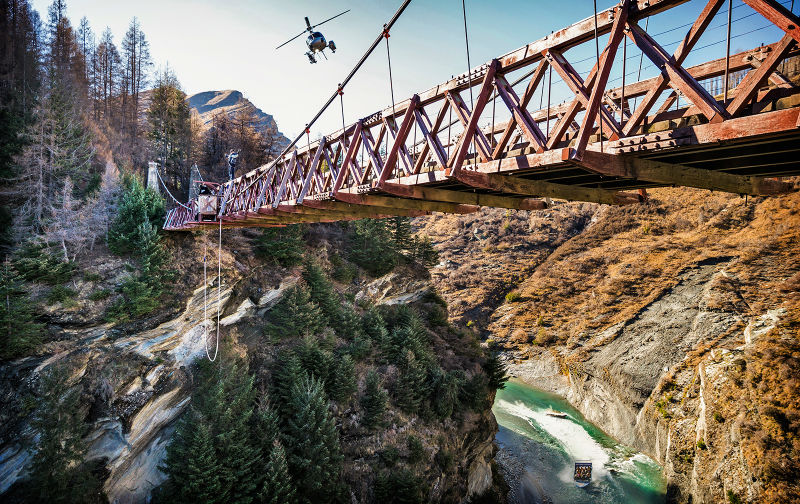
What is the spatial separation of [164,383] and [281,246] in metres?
8.87

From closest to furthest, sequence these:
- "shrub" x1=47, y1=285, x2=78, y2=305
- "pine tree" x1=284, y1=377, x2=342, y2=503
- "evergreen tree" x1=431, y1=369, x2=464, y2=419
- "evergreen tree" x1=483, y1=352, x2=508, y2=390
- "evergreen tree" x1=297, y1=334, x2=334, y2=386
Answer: "shrub" x1=47, y1=285, x2=78, y2=305 → "pine tree" x1=284, y1=377, x2=342, y2=503 → "evergreen tree" x1=297, y1=334, x2=334, y2=386 → "evergreen tree" x1=431, y1=369, x2=464, y2=419 → "evergreen tree" x1=483, y1=352, x2=508, y2=390

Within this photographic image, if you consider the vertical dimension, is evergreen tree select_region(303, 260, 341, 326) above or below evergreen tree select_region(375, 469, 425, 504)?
above

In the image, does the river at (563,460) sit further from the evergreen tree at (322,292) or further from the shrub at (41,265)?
the shrub at (41,265)

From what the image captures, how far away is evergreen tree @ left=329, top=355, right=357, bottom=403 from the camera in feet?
56.2

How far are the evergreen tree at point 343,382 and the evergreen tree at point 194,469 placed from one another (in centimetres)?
574

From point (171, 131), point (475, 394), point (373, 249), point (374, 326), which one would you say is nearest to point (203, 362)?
point (374, 326)

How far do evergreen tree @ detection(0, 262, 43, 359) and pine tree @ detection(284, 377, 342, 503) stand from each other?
9851 millimetres

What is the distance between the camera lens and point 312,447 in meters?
14.3

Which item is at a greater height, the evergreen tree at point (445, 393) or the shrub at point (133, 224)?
the shrub at point (133, 224)

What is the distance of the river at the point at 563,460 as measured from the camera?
23297mm

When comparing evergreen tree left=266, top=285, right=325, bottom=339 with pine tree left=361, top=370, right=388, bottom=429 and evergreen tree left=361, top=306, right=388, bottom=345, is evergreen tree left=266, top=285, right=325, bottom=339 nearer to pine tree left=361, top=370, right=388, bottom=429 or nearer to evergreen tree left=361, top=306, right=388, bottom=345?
evergreen tree left=361, top=306, right=388, bottom=345

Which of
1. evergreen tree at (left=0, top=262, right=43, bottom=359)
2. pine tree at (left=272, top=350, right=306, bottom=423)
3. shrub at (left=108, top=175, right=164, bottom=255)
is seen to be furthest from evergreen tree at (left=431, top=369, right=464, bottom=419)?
evergreen tree at (left=0, top=262, right=43, bottom=359)

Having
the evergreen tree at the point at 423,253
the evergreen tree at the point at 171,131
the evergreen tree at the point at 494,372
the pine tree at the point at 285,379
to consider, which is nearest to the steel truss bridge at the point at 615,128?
the pine tree at the point at 285,379

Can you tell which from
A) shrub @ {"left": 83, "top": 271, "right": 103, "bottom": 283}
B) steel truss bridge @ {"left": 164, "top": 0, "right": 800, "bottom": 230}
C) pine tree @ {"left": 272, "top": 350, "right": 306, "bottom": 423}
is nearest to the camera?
steel truss bridge @ {"left": 164, "top": 0, "right": 800, "bottom": 230}
